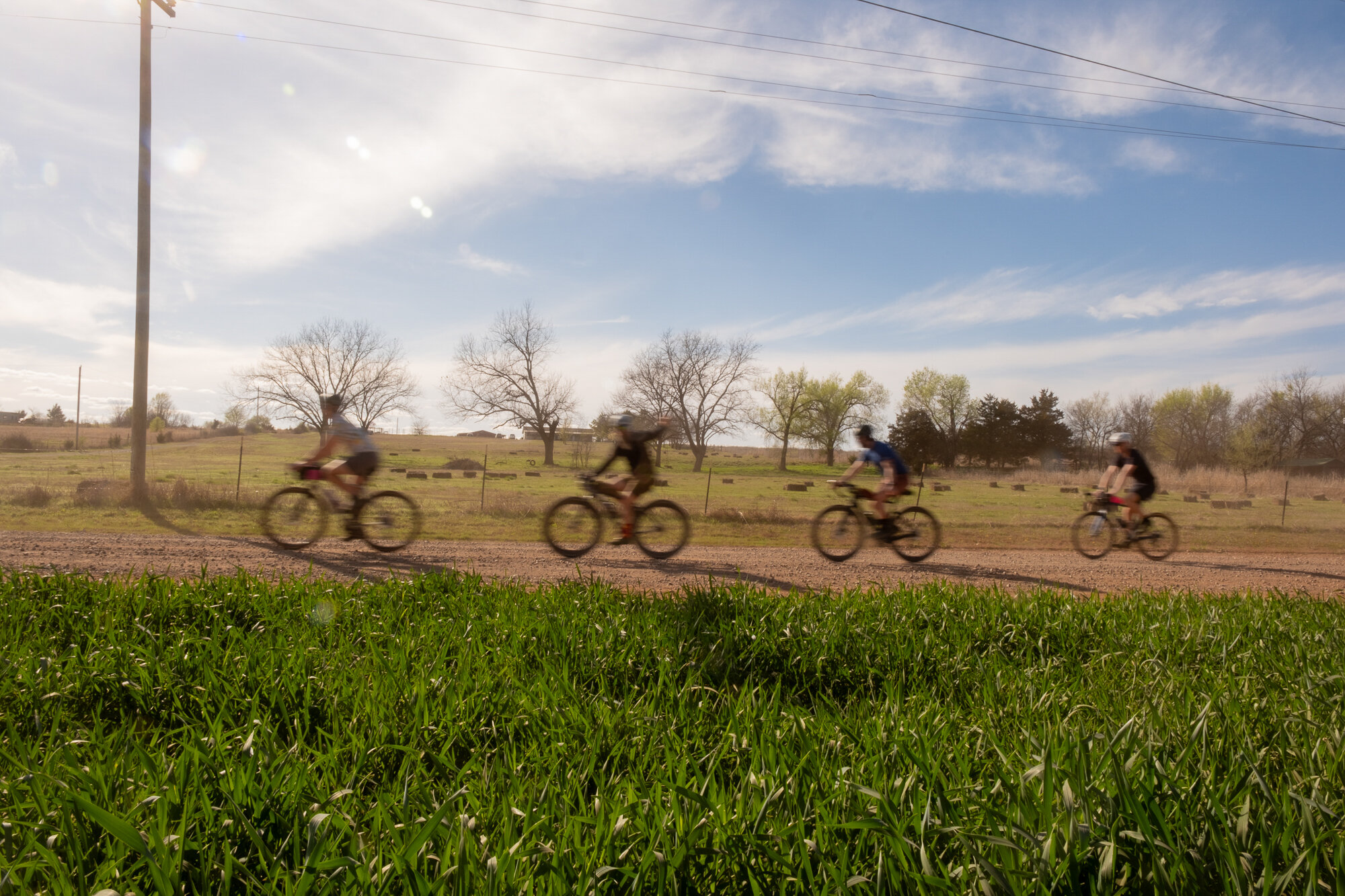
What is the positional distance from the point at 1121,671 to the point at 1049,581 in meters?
5.14

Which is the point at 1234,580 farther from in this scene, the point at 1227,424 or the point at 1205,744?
the point at 1227,424

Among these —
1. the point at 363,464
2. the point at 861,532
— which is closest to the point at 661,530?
the point at 861,532

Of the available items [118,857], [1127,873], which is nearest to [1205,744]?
[1127,873]

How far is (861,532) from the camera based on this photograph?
10.8m

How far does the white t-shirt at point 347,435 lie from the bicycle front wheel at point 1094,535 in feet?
39.1

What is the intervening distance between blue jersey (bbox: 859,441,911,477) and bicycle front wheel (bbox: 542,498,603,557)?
159 inches

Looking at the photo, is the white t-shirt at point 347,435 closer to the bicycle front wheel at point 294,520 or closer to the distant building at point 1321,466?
the bicycle front wheel at point 294,520

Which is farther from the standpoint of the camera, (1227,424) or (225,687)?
(1227,424)

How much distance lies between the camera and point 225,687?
141 inches

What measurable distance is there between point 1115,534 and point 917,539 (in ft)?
13.9

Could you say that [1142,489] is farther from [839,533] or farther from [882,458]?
[839,533]

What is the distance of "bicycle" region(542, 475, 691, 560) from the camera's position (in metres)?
9.91

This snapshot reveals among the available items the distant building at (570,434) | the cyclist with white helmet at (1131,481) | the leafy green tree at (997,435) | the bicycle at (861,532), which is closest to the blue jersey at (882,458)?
the bicycle at (861,532)

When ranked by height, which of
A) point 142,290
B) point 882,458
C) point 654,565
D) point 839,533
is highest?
point 142,290
